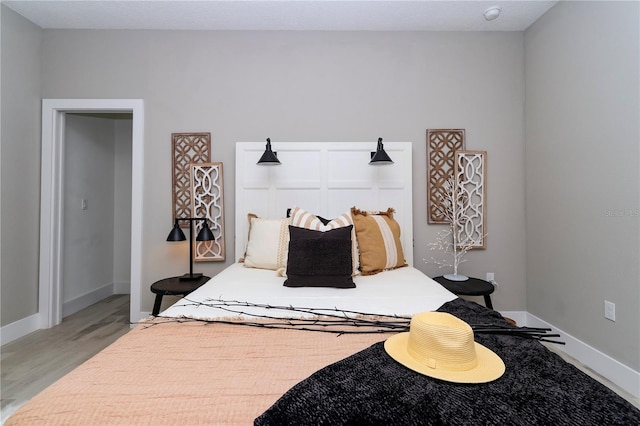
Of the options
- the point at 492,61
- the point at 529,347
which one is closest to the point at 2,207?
the point at 529,347

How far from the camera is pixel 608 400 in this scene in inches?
29.7

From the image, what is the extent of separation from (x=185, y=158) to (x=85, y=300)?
206 cm

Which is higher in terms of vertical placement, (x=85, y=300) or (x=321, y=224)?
(x=321, y=224)

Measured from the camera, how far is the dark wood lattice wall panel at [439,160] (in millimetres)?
2910

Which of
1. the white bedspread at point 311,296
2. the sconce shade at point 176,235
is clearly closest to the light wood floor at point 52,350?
the sconce shade at point 176,235

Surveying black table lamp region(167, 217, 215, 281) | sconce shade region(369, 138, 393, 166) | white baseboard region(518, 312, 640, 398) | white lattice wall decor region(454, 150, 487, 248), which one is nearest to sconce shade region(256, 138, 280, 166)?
black table lamp region(167, 217, 215, 281)

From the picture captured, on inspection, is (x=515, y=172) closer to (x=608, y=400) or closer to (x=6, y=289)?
(x=608, y=400)

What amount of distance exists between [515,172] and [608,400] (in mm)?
2575

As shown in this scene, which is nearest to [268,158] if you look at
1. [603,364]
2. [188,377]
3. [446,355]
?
[188,377]

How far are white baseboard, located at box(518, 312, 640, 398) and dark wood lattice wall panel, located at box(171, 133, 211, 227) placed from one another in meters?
3.27

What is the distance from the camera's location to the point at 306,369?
90 cm

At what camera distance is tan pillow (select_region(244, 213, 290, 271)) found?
2322 mm

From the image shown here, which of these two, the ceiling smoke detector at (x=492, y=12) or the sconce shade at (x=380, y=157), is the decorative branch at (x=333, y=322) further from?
the ceiling smoke detector at (x=492, y=12)

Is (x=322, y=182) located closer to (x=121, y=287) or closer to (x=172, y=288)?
(x=172, y=288)
